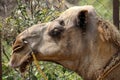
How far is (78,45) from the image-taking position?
12.4 feet

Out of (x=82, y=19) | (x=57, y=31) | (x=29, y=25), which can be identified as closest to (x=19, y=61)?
(x=57, y=31)

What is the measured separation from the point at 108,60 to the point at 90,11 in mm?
402

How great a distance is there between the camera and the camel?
12.1 feet

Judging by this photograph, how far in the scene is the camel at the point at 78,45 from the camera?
369cm

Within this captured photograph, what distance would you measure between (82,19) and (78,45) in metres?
0.20

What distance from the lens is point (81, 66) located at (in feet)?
12.5

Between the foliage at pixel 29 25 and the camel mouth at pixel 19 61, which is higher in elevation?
the camel mouth at pixel 19 61

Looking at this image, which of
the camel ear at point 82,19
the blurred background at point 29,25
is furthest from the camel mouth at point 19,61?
the blurred background at point 29,25

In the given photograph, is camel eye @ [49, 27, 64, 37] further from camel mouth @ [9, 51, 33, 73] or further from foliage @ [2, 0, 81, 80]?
foliage @ [2, 0, 81, 80]

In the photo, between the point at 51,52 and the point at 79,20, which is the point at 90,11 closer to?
the point at 79,20

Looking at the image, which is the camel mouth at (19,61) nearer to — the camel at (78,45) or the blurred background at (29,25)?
the camel at (78,45)

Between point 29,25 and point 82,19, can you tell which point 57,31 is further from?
point 29,25

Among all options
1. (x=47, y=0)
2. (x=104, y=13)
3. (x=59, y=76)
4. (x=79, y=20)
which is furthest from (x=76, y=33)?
(x=104, y=13)

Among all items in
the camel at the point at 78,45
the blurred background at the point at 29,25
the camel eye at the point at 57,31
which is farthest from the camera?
the blurred background at the point at 29,25
